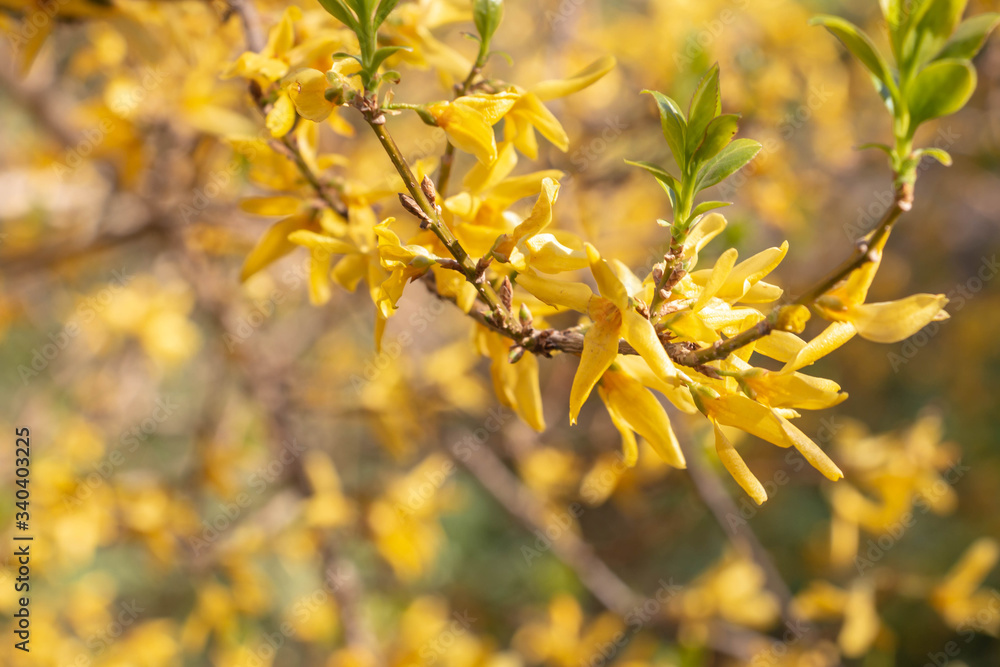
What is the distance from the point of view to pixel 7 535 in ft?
7.38

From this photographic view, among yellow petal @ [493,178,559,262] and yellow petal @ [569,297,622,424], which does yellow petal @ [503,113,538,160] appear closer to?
yellow petal @ [493,178,559,262]

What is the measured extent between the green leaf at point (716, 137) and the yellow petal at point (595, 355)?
0.67 feet

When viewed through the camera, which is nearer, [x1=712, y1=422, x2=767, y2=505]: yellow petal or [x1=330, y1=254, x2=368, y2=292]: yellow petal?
[x1=712, y1=422, x2=767, y2=505]: yellow petal

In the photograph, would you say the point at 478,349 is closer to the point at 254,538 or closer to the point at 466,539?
the point at 254,538

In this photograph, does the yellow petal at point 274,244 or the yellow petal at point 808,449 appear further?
the yellow petal at point 274,244

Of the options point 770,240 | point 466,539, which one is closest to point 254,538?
point 770,240

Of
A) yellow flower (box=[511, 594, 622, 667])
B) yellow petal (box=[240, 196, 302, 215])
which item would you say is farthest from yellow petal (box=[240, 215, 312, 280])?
yellow flower (box=[511, 594, 622, 667])

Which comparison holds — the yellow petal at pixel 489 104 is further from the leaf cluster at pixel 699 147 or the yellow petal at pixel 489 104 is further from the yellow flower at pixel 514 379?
the yellow flower at pixel 514 379

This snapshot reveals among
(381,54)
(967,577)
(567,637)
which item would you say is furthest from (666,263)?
(567,637)

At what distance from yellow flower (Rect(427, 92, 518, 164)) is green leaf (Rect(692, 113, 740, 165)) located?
25 cm

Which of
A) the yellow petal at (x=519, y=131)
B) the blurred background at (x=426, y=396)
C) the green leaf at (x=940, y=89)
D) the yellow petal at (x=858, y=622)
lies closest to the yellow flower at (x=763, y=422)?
the green leaf at (x=940, y=89)

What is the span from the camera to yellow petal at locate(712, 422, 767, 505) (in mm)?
669

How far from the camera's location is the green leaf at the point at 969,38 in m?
0.56

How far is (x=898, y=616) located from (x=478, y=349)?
4.54 meters
